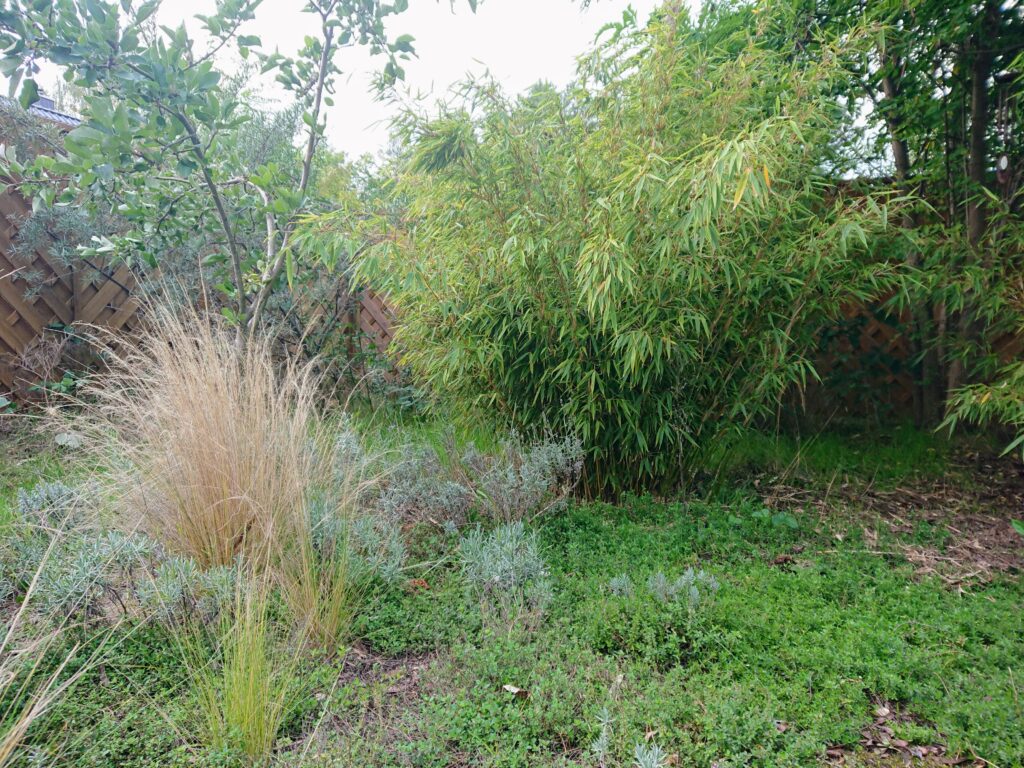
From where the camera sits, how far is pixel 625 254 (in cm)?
270

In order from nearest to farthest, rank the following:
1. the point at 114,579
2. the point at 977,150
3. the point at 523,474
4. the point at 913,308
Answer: the point at 114,579, the point at 523,474, the point at 977,150, the point at 913,308

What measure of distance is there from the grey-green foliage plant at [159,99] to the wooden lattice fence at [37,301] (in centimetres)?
171

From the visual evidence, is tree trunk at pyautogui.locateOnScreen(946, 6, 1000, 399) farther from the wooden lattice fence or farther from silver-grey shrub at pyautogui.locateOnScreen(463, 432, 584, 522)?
the wooden lattice fence

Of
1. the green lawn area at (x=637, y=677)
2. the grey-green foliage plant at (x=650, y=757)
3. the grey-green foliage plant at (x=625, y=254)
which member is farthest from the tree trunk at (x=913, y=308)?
the grey-green foliage plant at (x=650, y=757)

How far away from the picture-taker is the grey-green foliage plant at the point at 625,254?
2.84 meters

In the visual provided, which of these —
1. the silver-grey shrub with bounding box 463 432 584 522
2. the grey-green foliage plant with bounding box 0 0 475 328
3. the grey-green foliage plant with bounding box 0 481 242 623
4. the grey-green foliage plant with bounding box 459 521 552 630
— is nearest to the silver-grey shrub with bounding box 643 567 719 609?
the grey-green foliage plant with bounding box 459 521 552 630

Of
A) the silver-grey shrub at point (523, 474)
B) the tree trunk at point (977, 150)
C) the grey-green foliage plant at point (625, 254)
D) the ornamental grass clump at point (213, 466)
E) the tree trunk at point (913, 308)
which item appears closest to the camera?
the ornamental grass clump at point (213, 466)

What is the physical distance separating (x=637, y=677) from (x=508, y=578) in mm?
550

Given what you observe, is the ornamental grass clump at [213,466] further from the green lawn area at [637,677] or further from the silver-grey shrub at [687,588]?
the silver-grey shrub at [687,588]

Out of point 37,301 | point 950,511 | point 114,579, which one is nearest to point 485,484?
point 114,579

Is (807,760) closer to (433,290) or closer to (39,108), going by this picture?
(433,290)

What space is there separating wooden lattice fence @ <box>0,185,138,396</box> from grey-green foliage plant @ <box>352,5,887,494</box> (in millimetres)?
2776

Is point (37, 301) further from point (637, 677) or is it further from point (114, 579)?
point (637, 677)

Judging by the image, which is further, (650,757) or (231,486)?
(231,486)
